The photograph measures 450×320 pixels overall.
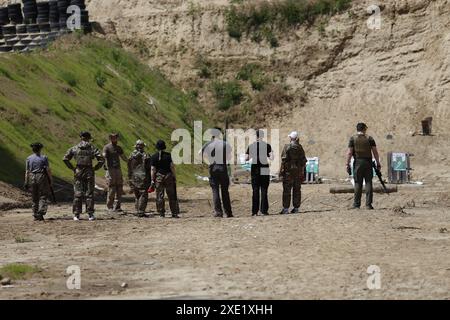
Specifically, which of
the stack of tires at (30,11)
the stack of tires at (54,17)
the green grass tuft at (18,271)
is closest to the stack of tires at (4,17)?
the stack of tires at (30,11)

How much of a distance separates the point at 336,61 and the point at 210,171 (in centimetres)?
2667

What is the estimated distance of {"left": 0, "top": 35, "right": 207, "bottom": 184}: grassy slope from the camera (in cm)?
3069

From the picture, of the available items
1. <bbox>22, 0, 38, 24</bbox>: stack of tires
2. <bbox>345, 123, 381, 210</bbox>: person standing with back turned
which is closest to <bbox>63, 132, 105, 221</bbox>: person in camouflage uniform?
<bbox>345, 123, 381, 210</bbox>: person standing with back turned

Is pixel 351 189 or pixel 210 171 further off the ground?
pixel 210 171

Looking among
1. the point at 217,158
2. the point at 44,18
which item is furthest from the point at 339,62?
the point at 217,158

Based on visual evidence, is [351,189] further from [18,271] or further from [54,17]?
[54,17]

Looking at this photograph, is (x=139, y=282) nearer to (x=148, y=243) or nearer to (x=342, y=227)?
(x=148, y=243)

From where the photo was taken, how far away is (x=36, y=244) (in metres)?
17.3

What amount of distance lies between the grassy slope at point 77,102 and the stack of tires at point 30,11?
9.36 ft

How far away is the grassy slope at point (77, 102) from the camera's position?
3069cm

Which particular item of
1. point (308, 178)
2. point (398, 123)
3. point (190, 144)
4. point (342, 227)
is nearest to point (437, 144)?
point (398, 123)

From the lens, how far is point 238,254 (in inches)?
587

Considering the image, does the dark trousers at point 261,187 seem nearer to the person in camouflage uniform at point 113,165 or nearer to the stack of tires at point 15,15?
the person in camouflage uniform at point 113,165

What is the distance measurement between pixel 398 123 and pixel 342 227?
2604 cm
